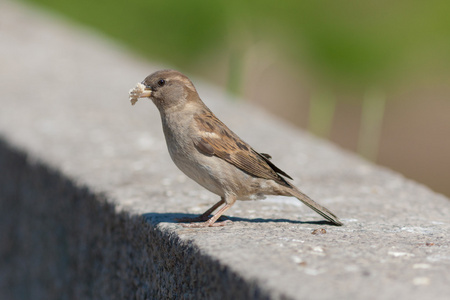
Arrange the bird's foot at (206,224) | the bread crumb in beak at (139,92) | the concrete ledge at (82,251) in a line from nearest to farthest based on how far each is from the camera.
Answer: the concrete ledge at (82,251) → the bird's foot at (206,224) → the bread crumb in beak at (139,92)

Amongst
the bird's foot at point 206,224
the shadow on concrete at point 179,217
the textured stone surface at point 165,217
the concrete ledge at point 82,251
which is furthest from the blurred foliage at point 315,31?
the bird's foot at point 206,224

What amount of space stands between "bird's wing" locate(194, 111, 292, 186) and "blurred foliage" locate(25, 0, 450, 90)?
2797 millimetres

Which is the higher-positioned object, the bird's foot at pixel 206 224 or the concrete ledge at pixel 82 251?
the bird's foot at pixel 206 224

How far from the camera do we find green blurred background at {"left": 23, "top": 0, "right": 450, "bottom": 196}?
22.6 feet

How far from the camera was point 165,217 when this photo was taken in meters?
3.27

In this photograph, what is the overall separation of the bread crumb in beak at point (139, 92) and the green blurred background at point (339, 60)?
2.48 m

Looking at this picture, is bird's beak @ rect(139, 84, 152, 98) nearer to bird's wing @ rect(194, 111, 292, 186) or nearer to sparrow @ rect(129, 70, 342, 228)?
sparrow @ rect(129, 70, 342, 228)

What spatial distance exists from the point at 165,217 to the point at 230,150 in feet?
1.38

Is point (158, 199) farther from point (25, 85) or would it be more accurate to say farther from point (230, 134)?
point (25, 85)

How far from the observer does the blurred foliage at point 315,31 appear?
7402 mm

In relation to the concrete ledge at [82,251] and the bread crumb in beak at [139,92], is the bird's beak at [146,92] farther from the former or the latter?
the concrete ledge at [82,251]

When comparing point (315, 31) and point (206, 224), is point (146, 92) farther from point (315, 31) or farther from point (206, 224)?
point (315, 31)

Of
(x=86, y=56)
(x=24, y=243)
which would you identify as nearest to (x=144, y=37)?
(x=86, y=56)

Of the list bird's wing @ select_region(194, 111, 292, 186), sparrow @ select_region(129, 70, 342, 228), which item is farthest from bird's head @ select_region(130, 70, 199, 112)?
bird's wing @ select_region(194, 111, 292, 186)
